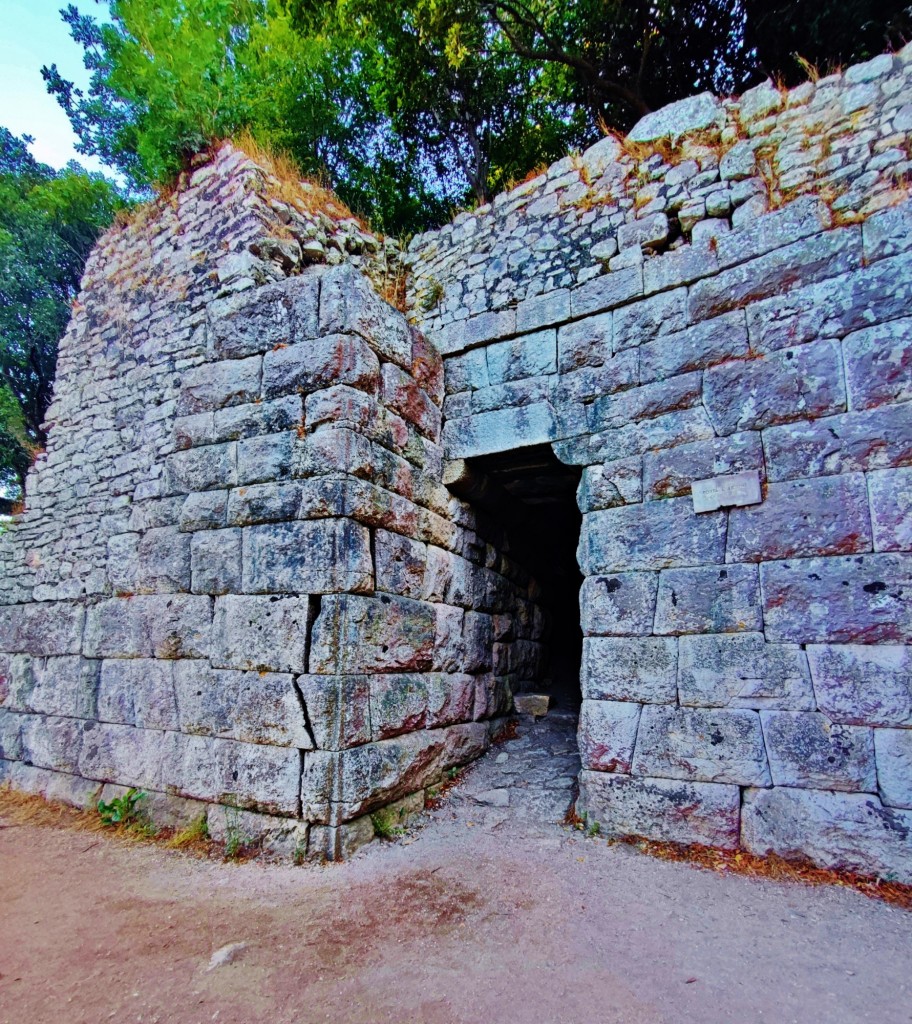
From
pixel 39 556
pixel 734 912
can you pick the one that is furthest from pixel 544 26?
pixel 734 912

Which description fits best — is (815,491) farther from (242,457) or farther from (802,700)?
(242,457)

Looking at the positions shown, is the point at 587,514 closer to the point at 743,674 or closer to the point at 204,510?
the point at 743,674

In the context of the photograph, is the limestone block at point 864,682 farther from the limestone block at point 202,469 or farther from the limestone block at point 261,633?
the limestone block at point 202,469

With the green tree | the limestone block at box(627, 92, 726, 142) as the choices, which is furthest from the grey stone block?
the green tree

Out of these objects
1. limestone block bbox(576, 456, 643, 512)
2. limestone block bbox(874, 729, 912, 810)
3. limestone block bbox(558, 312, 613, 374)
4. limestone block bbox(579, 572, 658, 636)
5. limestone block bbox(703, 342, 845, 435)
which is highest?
limestone block bbox(558, 312, 613, 374)

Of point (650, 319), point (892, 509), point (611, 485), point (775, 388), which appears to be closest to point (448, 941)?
point (611, 485)

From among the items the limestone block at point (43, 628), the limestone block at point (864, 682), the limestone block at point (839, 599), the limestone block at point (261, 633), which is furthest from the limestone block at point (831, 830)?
the limestone block at point (43, 628)

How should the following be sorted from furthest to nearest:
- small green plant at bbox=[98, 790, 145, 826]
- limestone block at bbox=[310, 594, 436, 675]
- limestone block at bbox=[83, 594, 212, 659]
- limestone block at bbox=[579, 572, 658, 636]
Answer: small green plant at bbox=[98, 790, 145, 826] < limestone block at bbox=[83, 594, 212, 659] < limestone block at bbox=[579, 572, 658, 636] < limestone block at bbox=[310, 594, 436, 675]

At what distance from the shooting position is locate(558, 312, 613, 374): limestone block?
432cm

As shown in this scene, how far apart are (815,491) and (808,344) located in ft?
3.02

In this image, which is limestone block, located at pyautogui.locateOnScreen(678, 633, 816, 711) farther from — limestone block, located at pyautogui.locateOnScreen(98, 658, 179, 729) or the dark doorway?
limestone block, located at pyautogui.locateOnScreen(98, 658, 179, 729)

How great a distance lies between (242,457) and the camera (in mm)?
4121

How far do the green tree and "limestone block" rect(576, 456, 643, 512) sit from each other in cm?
1377

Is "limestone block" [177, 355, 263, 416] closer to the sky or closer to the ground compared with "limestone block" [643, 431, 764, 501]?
closer to the sky
